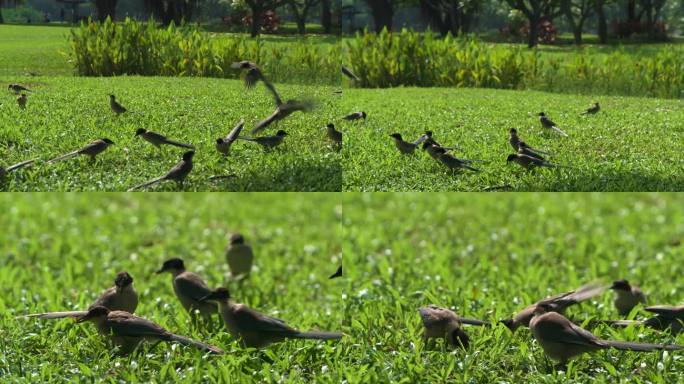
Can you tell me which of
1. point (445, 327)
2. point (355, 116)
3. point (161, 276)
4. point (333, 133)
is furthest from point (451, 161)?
point (161, 276)

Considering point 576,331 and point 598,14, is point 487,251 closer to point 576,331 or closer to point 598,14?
point 598,14

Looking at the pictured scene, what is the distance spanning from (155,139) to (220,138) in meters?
0.50

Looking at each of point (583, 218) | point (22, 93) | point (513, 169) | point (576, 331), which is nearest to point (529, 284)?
point (513, 169)

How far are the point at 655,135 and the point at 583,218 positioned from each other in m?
2.50

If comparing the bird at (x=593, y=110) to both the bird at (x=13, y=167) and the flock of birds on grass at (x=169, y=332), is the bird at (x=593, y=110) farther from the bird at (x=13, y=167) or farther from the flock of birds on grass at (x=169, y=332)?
the bird at (x=13, y=167)

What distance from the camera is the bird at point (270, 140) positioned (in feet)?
21.0

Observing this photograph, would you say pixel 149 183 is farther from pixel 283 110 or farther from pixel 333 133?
pixel 333 133

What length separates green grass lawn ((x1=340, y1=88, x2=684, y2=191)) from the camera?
736 cm

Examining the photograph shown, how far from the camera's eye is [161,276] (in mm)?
8203

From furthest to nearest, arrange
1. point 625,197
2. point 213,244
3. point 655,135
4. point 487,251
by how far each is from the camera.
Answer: point 625,197 < point 213,244 < point 487,251 < point 655,135

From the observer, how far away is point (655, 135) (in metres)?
7.80

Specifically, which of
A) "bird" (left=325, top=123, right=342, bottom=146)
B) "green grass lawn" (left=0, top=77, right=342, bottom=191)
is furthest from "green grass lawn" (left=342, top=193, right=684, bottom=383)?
"green grass lawn" (left=0, top=77, right=342, bottom=191)

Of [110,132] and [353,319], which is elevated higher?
[110,132]

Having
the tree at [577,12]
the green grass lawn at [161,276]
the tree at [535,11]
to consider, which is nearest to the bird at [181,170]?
the green grass lawn at [161,276]
